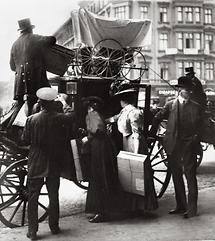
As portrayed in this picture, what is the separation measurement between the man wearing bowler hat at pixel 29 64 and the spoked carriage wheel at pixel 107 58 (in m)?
1.13

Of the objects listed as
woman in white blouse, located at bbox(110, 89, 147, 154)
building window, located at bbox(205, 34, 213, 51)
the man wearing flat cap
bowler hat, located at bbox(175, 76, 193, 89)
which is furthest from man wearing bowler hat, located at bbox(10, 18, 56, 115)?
building window, located at bbox(205, 34, 213, 51)

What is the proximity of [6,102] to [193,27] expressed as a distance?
5.60 metres

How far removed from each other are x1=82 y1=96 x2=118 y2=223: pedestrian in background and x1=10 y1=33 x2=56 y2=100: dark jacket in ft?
2.89

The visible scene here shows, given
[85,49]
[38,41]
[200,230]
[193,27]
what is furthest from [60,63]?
[193,27]

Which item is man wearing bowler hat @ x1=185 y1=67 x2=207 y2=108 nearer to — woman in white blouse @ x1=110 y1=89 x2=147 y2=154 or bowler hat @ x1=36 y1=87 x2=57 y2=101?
woman in white blouse @ x1=110 y1=89 x2=147 y2=154

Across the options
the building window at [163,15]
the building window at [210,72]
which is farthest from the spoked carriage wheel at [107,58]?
the building window at [210,72]

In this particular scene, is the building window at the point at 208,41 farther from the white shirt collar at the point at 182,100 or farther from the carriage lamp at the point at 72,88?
the carriage lamp at the point at 72,88

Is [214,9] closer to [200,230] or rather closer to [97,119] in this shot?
[97,119]

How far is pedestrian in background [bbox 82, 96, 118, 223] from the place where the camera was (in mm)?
6203

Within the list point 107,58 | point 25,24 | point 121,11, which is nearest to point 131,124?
point 107,58

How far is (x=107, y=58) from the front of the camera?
7.21m

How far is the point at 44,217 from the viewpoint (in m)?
6.11

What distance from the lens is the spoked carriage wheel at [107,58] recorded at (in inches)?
284

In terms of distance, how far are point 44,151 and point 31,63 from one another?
1446mm
